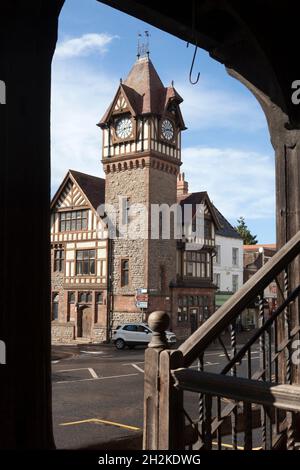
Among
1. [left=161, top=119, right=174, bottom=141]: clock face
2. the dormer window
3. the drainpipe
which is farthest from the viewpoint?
the dormer window

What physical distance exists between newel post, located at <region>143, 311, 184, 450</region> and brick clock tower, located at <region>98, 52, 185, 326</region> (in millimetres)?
25010

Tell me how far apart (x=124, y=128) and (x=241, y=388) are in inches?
1079

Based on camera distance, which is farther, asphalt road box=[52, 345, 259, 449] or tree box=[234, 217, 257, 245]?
tree box=[234, 217, 257, 245]

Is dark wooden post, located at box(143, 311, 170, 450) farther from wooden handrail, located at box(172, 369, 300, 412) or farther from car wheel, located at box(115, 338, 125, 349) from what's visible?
car wheel, located at box(115, 338, 125, 349)

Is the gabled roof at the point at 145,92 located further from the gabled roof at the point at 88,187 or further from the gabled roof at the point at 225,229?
the gabled roof at the point at 225,229

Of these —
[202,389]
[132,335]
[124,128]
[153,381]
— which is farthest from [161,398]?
[124,128]

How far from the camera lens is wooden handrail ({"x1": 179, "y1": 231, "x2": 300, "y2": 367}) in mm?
2664

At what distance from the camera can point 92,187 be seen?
31.3 meters

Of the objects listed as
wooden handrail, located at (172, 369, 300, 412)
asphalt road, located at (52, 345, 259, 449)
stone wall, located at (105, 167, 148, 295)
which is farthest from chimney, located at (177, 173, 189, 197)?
wooden handrail, located at (172, 369, 300, 412)

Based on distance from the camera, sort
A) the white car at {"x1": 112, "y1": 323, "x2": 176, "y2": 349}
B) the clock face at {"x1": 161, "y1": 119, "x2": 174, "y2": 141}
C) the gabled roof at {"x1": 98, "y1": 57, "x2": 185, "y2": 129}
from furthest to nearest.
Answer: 1. the clock face at {"x1": 161, "y1": 119, "x2": 174, "y2": 141}
2. the gabled roof at {"x1": 98, "y1": 57, "x2": 185, "y2": 129}
3. the white car at {"x1": 112, "y1": 323, "x2": 176, "y2": 349}

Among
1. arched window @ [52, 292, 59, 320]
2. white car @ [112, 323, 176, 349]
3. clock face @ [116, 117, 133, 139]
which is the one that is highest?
clock face @ [116, 117, 133, 139]

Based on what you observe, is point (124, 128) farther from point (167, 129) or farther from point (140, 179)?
point (140, 179)

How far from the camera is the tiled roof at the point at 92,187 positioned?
98.2ft
